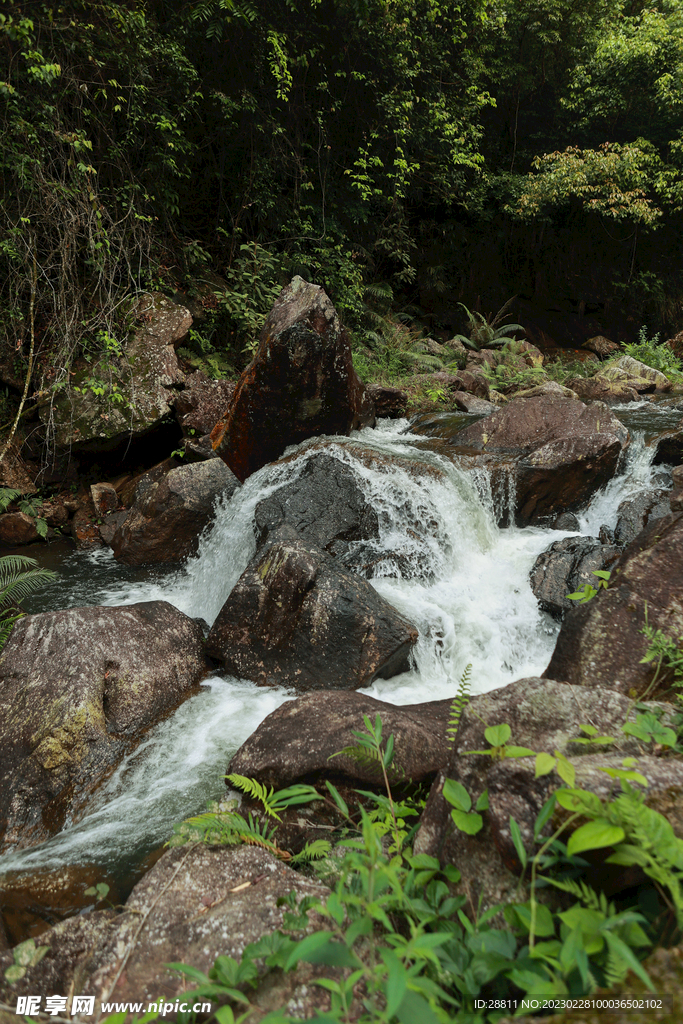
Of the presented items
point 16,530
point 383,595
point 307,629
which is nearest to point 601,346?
point 383,595

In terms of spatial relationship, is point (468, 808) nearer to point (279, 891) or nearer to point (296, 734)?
point (279, 891)

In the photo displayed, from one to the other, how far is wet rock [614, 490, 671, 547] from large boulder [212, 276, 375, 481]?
360cm

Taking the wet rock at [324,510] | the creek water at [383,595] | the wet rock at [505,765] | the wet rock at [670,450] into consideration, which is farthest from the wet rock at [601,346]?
the wet rock at [505,765]

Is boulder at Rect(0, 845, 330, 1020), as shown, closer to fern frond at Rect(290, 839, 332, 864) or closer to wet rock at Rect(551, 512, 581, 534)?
fern frond at Rect(290, 839, 332, 864)

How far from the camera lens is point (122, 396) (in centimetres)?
789

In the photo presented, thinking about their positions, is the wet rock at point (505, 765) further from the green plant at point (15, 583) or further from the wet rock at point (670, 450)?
the wet rock at point (670, 450)

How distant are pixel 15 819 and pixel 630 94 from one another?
19488 millimetres

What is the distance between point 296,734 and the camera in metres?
2.84

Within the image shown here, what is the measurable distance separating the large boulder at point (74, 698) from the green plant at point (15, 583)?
1.40 meters

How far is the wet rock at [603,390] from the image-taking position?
1044cm

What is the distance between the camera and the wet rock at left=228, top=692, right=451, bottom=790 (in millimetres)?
2555

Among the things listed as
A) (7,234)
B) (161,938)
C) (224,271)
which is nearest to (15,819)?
(161,938)

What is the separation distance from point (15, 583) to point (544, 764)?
5630mm

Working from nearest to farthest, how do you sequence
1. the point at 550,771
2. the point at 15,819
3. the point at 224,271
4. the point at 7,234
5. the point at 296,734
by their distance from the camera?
the point at 550,771, the point at 296,734, the point at 15,819, the point at 7,234, the point at 224,271
